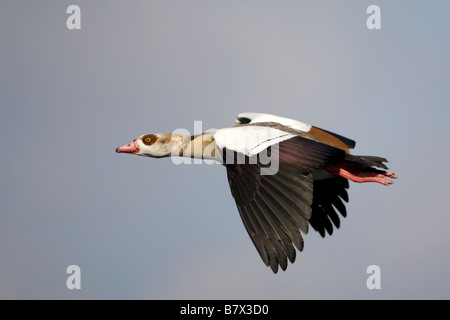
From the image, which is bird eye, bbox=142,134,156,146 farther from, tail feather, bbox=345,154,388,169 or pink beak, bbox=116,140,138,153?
tail feather, bbox=345,154,388,169

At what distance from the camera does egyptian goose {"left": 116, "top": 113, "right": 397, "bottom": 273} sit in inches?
394

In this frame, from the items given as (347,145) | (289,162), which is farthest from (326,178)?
(289,162)

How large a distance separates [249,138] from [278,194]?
1.08m

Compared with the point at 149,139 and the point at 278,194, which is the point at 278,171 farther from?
the point at 149,139

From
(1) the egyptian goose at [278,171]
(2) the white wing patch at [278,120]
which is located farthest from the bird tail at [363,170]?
(2) the white wing patch at [278,120]

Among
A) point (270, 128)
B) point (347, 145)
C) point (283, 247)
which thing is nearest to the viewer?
point (283, 247)

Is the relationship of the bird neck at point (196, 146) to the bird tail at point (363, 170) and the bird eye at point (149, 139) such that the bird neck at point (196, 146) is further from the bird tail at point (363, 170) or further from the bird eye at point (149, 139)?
the bird tail at point (363, 170)

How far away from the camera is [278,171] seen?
10320 mm

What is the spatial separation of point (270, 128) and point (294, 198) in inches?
66.0

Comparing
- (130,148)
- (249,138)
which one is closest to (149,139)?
(130,148)

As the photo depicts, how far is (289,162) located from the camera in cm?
1041

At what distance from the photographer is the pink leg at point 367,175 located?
11641mm

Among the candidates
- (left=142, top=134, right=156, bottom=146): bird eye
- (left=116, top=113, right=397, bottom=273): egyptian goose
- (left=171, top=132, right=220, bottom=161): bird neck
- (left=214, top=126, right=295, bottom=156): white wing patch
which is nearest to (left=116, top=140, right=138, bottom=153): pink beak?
(left=142, top=134, right=156, bottom=146): bird eye

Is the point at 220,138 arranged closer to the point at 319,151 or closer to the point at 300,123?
the point at 319,151
